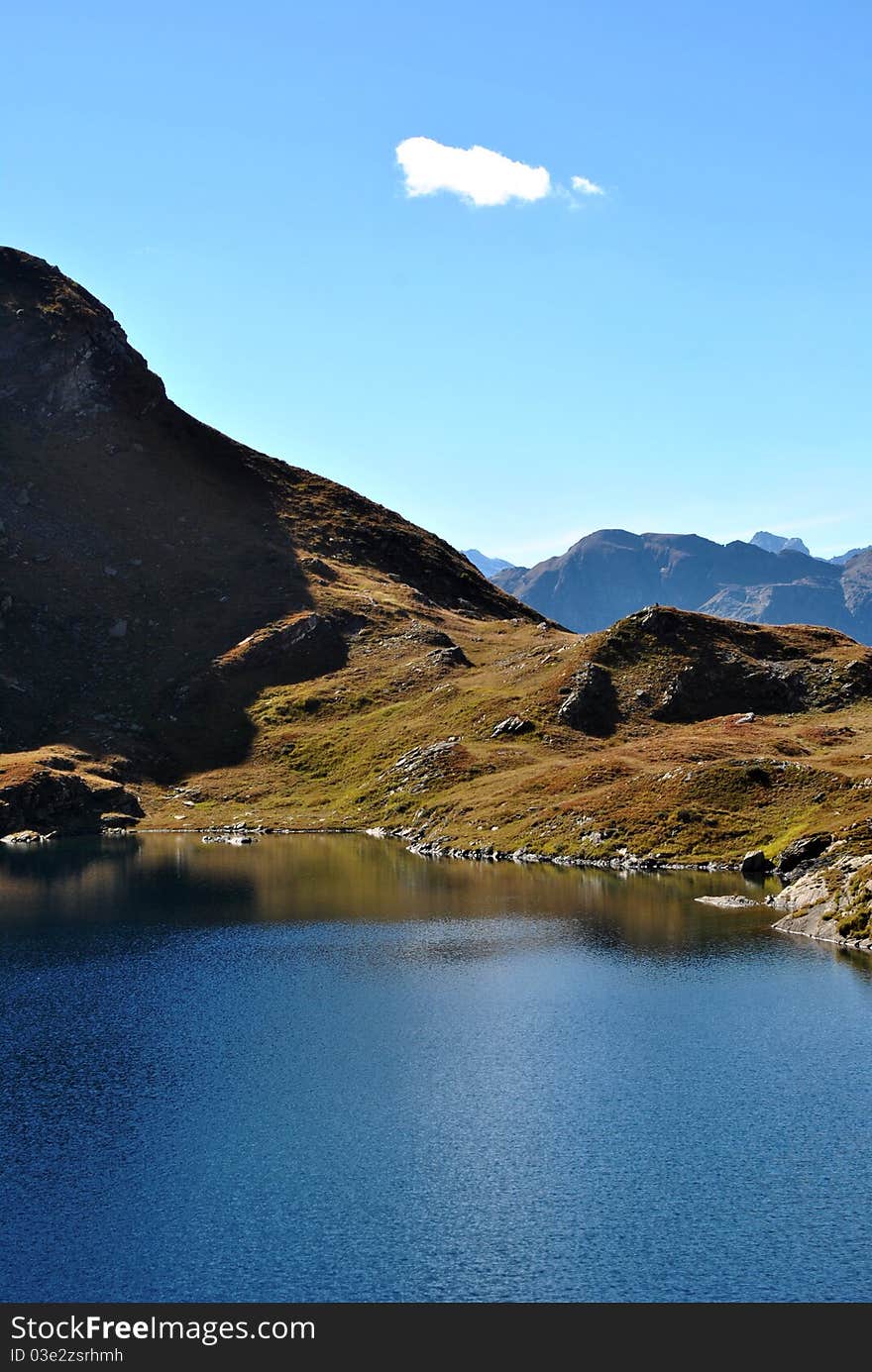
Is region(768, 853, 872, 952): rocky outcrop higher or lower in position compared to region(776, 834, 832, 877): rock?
lower

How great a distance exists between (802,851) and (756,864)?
22.4 feet

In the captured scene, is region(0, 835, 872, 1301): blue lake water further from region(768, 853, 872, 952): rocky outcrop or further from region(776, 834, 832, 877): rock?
region(776, 834, 832, 877): rock

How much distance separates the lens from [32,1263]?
1740 inches

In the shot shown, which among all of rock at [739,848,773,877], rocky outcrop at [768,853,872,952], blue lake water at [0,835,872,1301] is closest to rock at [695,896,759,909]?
blue lake water at [0,835,872,1301]

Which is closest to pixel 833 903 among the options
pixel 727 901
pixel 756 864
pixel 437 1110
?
pixel 727 901

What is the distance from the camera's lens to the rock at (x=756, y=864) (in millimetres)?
137000

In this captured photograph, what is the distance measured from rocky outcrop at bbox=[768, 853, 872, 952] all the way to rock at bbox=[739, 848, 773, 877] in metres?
14.9

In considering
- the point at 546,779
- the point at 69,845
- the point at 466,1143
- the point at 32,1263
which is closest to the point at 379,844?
the point at 546,779

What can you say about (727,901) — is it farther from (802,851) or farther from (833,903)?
(802,851)

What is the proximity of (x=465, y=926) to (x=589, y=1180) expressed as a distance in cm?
6301

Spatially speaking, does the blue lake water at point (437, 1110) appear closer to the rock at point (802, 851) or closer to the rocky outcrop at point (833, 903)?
the rocky outcrop at point (833, 903)

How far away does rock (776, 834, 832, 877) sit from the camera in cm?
13000

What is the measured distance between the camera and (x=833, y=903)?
110 metres
